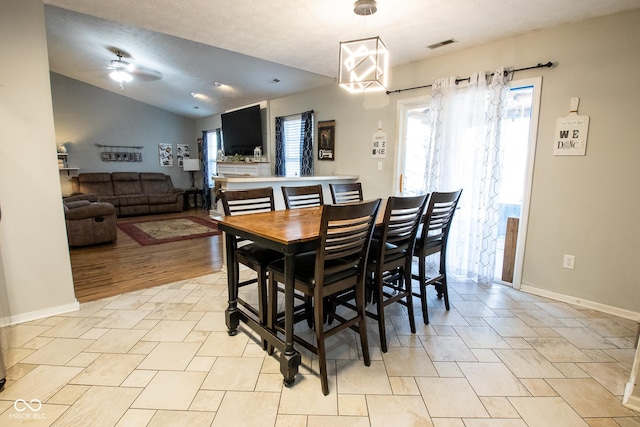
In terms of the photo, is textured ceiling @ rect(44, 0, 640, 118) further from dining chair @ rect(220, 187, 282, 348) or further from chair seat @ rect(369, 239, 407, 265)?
chair seat @ rect(369, 239, 407, 265)

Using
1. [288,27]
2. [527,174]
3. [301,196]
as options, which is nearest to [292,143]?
[288,27]

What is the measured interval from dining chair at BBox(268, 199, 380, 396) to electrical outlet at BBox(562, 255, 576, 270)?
215 centimetres

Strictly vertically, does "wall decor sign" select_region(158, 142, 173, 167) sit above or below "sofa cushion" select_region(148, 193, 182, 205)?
above

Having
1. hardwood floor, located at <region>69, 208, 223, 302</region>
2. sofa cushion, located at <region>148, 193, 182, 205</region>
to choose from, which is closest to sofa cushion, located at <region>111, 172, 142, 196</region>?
sofa cushion, located at <region>148, 193, 182, 205</region>

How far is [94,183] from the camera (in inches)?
270

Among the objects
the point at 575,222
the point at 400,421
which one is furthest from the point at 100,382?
the point at 575,222

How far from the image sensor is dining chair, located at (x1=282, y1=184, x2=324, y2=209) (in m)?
2.59

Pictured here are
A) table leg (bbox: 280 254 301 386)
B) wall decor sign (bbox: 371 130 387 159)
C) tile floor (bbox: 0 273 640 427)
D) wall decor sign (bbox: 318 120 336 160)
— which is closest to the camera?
tile floor (bbox: 0 273 640 427)

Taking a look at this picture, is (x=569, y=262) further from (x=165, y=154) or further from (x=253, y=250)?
(x=165, y=154)

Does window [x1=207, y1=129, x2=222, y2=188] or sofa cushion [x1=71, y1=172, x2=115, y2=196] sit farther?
window [x1=207, y1=129, x2=222, y2=188]

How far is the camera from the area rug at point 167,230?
15.6ft

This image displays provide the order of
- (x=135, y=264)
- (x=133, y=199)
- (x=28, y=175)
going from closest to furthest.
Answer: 1. (x=28, y=175)
2. (x=135, y=264)
3. (x=133, y=199)

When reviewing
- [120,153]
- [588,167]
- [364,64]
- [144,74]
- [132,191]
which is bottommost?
[132,191]

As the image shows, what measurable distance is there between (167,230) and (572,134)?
5703 millimetres
